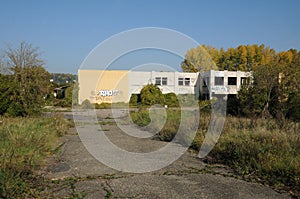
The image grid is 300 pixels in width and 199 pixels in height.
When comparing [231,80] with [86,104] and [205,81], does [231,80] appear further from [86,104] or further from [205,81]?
[86,104]

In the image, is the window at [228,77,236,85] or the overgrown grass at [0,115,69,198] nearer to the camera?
the overgrown grass at [0,115,69,198]

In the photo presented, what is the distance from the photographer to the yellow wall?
42500 millimetres

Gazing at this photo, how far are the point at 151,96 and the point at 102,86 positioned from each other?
968cm

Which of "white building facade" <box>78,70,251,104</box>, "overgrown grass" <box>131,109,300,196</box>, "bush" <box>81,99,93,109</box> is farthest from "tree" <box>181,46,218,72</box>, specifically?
"bush" <box>81,99,93,109</box>

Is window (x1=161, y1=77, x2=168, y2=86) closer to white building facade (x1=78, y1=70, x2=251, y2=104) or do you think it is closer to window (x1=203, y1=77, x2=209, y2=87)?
white building facade (x1=78, y1=70, x2=251, y2=104)

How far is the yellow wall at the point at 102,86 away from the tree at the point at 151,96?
4485 millimetres

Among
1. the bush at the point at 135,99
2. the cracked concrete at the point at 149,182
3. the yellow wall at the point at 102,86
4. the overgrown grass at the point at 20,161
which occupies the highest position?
the yellow wall at the point at 102,86

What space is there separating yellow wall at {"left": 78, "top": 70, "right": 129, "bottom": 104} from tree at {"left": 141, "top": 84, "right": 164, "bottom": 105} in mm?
4485

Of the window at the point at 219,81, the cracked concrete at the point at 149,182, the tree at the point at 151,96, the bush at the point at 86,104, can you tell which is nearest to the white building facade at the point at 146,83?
the window at the point at 219,81

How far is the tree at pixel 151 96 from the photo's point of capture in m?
37.0

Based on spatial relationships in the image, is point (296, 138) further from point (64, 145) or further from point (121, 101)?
point (121, 101)

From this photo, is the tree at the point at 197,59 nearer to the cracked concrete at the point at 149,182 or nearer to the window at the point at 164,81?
the window at the point at 164,81

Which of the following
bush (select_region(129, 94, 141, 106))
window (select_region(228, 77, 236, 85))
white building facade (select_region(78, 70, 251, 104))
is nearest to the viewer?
bush (select_region(129, 94, 141, 106))

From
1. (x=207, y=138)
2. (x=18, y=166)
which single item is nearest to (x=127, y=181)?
(x=18, y=166)
